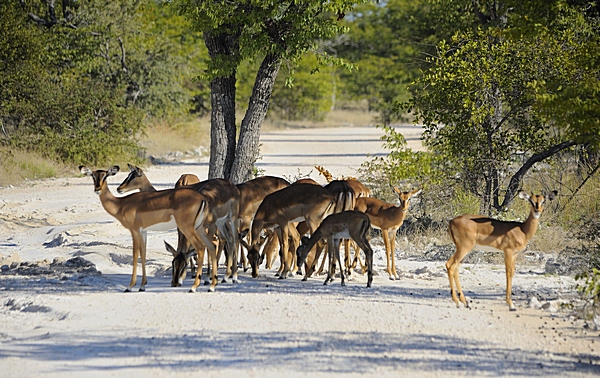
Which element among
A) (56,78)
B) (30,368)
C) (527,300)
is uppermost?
(56,78)

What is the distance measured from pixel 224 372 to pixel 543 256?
828 centimetres

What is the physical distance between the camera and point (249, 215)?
1423 cm

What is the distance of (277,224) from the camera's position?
1295cm

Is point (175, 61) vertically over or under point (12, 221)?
over

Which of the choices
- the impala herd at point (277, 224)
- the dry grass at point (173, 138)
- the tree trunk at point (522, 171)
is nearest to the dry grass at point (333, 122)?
the dry grass at point (173, 138)

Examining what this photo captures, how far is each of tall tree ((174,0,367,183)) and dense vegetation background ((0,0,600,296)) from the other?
0.04 metres

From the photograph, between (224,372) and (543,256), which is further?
(543,256)

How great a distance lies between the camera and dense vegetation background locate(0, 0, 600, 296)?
14.9m

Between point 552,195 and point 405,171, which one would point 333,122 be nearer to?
point 405,171

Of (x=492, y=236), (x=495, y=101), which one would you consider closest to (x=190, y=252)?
(x=492, y=236)

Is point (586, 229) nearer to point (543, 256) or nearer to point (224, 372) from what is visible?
point (543, 256)

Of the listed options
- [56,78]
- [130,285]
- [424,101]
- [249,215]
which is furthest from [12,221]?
[56,78]

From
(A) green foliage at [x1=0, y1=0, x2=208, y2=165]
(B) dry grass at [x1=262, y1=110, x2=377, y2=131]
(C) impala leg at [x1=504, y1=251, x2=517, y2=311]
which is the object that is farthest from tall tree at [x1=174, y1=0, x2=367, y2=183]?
(B) dry grass at [x1=262, y1=110, x2=377, y2=131]

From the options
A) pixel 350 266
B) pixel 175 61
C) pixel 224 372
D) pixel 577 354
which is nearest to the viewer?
pixel 224 372
